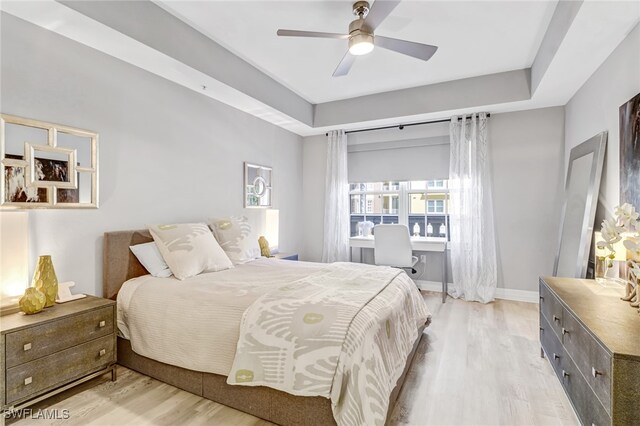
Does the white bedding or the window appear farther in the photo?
the window

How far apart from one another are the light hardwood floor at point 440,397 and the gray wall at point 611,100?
142 cm

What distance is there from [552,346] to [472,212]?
2.24 m

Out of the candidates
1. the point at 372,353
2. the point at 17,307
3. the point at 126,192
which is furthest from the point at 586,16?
the point at 17,307

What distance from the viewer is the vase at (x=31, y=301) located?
1.82 metres

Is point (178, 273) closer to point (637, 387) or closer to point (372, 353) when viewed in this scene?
point (372, 353)

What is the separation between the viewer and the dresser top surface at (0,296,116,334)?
168cm

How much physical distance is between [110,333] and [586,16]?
12.2 ft

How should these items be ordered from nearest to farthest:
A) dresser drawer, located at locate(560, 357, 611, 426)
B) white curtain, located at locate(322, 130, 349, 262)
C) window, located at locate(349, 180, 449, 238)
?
dresser drawer, located at locate(560, 357, 611, 426) < window, located at locate(349, 180, 449, 238) < white curtain, located at locate(322, 130, 349, 262)

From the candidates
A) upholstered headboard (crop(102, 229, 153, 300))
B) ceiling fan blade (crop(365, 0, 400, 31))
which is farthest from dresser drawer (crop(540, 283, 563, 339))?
upholstered headboard (crop(102, 229, 153, 300))

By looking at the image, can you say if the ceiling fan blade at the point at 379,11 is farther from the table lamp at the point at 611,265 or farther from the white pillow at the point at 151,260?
the white pillow at the point at 151,260

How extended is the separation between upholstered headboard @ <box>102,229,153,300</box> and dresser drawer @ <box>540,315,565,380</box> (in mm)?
3138

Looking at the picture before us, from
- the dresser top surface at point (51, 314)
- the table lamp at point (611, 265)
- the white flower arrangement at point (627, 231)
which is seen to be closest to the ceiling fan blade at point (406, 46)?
the white flower arrangement at point (627, 231)

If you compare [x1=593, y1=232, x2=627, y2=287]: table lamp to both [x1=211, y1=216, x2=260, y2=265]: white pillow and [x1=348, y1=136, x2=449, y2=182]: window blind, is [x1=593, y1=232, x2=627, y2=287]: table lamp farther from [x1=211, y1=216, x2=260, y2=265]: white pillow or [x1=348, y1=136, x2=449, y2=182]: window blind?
[x1=211, y1=216, x2=260, y2=265]: white pillow

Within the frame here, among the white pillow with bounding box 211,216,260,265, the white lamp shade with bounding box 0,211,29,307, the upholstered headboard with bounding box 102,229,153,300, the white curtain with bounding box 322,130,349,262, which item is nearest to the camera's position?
the white lamp shade with bounding box 0,211,29,307
